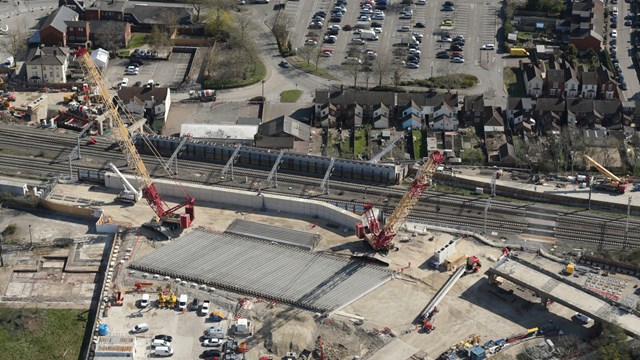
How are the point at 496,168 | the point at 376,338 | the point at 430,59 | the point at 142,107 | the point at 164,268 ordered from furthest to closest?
the point at 430,59 < the point at 142,107 < the point at 496,168 < the point at 164,268 < the point at 376,338

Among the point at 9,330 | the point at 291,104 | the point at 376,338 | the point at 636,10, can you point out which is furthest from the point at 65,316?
the point at 636,10

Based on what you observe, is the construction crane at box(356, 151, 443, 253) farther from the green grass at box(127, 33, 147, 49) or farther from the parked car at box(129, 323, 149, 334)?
the green grass at box(127, 33, 147, 49)

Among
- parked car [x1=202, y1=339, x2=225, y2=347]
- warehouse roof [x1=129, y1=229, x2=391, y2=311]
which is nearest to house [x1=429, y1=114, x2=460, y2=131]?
warehouse roof [x1=129, y1=229, x2=391, y2=311]

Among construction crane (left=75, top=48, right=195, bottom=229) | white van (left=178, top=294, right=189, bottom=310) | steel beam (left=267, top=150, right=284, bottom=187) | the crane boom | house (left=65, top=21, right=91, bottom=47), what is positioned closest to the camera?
white van (left=178, top=294, right=189, bottom=310)

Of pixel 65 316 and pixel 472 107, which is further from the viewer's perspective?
pixel 472 107

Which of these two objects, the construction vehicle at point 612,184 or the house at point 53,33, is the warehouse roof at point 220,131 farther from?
the construction vehicle at point 612,184

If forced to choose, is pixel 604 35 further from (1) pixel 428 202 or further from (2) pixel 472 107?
(1) pixel 428 202
